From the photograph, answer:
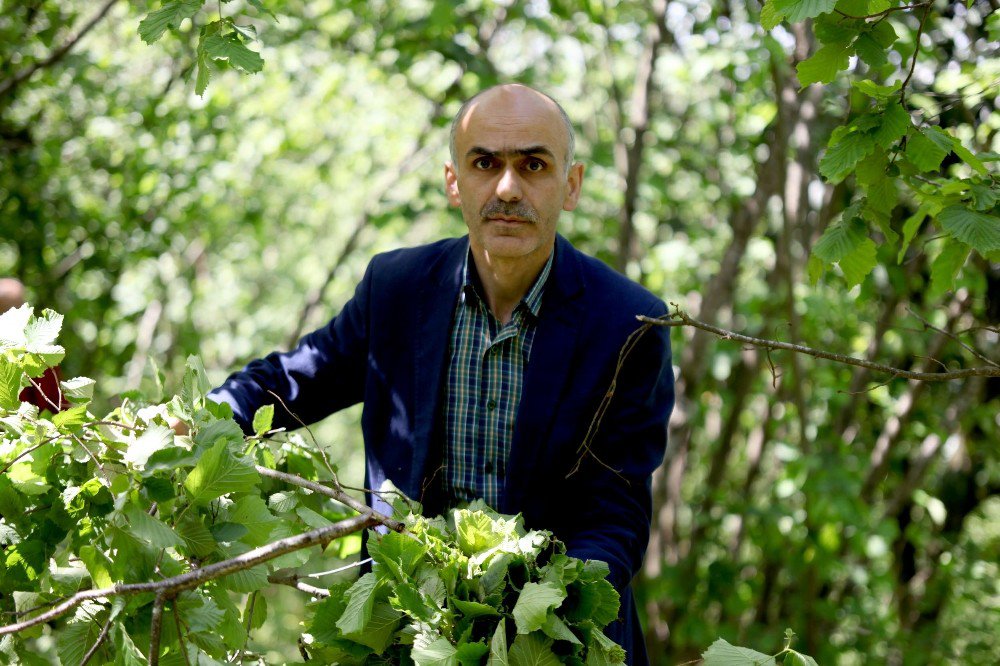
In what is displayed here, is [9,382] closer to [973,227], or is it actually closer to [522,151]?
[522,151]

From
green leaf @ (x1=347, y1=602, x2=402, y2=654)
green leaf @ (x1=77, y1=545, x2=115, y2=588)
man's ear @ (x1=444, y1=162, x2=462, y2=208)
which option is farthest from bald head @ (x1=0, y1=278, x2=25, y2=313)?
green leaf @ (x1=347, y1=602, x2=402, y2=654)

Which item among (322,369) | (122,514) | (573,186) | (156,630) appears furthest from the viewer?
(573,186)

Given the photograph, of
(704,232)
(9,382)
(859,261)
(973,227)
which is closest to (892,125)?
(973,227)

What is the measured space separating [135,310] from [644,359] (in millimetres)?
5637

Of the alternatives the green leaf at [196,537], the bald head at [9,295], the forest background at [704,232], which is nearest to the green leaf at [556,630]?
the green leaf at [196,537]

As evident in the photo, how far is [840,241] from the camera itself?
211 cm

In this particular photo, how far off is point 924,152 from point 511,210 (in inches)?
36.4

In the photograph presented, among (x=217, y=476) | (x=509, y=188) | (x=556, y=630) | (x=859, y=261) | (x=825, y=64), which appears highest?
(x=825, y=64)

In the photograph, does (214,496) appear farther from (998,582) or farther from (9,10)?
(998,582)

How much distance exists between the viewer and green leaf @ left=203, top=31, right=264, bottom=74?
80.7 inches

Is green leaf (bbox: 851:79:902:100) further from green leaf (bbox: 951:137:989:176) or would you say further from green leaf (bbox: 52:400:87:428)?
green leaf (bbox: 52:400:87:428)

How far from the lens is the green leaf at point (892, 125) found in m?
1.92

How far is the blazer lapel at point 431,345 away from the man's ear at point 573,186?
0.30 metres

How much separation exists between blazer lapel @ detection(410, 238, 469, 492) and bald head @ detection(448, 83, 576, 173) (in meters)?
0.28
